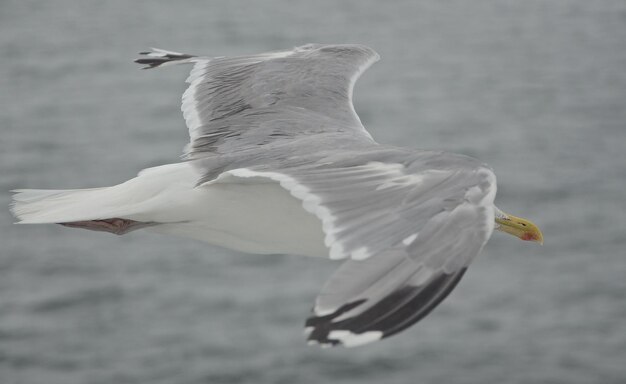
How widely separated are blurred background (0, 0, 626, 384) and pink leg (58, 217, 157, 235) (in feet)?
25.6

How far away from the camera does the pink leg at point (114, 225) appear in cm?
653

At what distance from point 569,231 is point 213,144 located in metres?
9.85

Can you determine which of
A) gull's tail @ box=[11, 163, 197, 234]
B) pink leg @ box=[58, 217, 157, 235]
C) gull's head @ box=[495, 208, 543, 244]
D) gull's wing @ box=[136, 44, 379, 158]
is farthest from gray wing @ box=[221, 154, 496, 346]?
gull's head @ box=[495, 208, 543, 244]

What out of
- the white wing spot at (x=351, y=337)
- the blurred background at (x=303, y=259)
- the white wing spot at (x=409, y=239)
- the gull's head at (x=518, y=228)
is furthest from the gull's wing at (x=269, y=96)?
the blurred background at (x=303, y=259)

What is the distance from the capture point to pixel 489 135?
57.6ft

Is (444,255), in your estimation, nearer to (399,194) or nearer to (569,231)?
(399,194)

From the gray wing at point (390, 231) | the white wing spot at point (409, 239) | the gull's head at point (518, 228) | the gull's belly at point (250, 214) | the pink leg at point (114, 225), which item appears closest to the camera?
the gray wing at point (390, 231)

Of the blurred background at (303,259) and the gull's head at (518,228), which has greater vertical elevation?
the gull's head at (518,228)

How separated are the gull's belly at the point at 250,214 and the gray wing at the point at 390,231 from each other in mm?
478

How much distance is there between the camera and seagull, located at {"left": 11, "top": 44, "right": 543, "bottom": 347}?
458 cm

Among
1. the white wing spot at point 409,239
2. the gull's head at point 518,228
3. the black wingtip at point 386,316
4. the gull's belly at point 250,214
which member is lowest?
the gull's head at point 518,228

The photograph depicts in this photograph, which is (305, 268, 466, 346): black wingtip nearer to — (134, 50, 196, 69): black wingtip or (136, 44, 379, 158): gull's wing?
(136, 44, 379, 158): gull's wing

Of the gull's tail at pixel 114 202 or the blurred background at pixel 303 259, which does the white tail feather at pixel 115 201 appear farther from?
the blurred background at pixel 303 259

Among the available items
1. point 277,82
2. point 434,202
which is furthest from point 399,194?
point 277,82
